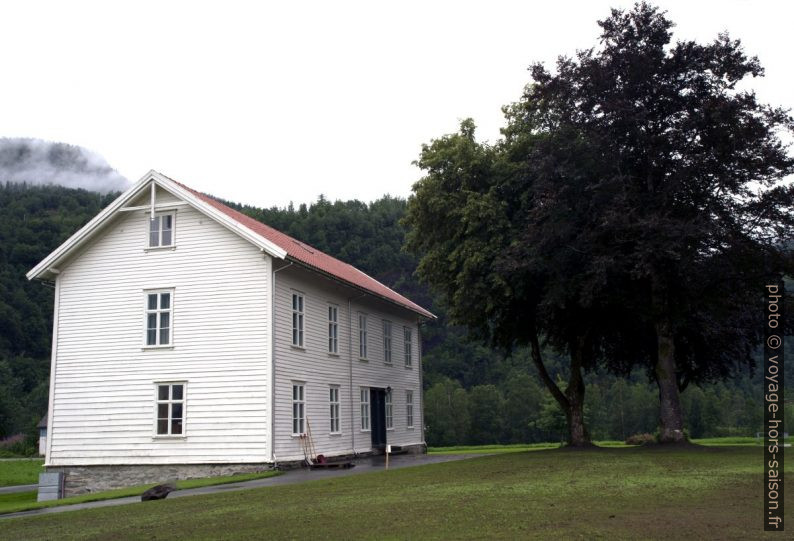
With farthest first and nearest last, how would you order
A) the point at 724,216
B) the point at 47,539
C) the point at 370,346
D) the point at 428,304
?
the point at 428,304, the point at 370,346, the point at 724,216, the point at 47,539

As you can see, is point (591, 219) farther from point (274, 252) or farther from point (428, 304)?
point (428, 304)

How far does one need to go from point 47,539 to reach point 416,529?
18.2 feet

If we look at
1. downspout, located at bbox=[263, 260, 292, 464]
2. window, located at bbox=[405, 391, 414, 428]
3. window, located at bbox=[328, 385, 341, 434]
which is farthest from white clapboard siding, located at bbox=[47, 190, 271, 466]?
window, located at bbox=[405, 391, 414, 428]

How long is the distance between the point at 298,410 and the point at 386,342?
33.9ft

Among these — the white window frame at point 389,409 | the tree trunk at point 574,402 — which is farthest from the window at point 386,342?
the tree trunk at point 574,402

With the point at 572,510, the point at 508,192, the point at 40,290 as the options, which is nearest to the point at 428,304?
the point at 40,290

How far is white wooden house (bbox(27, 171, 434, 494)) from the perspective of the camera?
26.9 metres

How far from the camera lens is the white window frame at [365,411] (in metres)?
34.4

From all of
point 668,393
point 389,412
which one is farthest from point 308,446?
point 668,393

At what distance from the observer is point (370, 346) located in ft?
118

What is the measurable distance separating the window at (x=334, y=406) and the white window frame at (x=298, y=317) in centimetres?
316

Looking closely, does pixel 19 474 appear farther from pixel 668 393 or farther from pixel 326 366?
pixel 668 393

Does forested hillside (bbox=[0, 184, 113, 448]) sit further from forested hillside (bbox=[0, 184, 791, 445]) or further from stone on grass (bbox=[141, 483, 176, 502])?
stone on grass (bbox=[141, 483, 176, 502])

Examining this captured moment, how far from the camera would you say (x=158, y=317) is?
28.4 meters
